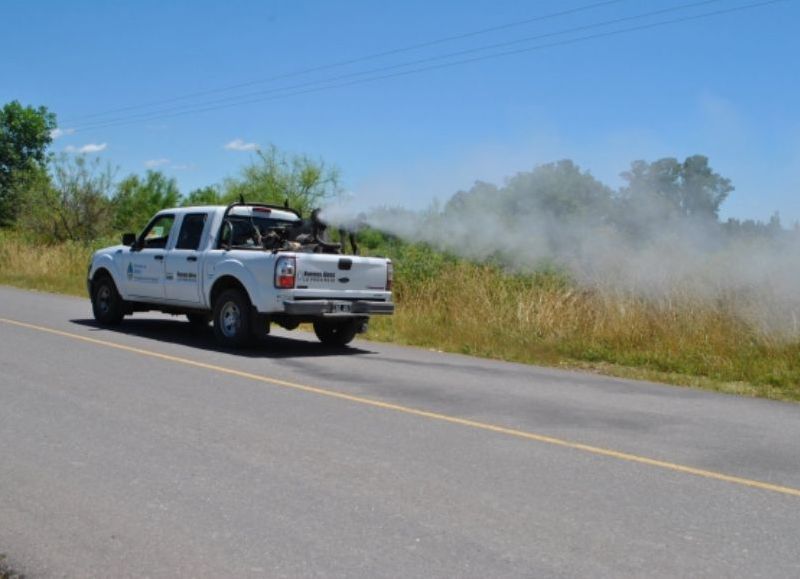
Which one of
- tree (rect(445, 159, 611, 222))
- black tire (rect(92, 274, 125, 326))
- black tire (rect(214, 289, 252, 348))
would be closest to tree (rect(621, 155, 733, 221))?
tree (rect(445, 159, 611, 222))

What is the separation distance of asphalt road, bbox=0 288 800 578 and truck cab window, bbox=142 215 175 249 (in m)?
3.99

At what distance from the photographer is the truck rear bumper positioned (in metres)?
11.4

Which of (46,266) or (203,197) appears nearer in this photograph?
(46,266)

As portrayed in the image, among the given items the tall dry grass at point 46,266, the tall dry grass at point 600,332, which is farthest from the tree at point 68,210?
the tall dry grass at point 600,332

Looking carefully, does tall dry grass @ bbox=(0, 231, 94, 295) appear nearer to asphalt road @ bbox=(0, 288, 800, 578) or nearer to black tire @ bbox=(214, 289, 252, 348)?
black tire @ bbox=(214, 289, 252, 348)

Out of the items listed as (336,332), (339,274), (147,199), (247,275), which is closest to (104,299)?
(247,275)

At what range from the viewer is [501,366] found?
457 inches

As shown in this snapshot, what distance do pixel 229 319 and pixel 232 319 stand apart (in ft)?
0.25

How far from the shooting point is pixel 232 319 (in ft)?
39.9

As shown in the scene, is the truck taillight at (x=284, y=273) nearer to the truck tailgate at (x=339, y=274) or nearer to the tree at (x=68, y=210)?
the truck tailgate at (x=339, y=274)

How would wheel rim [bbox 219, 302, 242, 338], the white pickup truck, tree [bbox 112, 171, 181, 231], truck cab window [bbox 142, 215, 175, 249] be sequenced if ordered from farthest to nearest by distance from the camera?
1. tree [bbox 112, 171, 181, 231]
2. truck cab window [bbox 142, 215, 175, 249]
3. wheel rim [bbox 219, 302, 242, 338]
4. the white pickup truck

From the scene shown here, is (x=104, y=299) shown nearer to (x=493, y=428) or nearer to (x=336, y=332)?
(x=336, y=332)

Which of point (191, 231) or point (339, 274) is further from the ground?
point (191, 231)

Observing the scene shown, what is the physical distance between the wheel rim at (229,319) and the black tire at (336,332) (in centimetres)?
142
